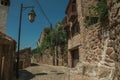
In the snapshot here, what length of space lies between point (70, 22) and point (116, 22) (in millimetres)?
15809

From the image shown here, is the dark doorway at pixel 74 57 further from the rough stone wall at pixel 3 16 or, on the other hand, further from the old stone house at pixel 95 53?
the rough stone wall at pixel 3 16

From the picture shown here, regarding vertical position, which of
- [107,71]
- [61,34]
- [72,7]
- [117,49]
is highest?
[72,7]

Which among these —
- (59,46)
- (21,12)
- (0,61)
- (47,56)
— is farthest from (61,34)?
(0,61)

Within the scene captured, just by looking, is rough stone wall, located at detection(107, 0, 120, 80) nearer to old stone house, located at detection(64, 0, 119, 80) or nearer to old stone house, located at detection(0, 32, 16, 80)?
Answer: old stone house, located at detection(64, 0, 119, 80)

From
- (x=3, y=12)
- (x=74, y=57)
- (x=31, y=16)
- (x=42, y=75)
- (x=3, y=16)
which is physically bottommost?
(x=42, y=75)

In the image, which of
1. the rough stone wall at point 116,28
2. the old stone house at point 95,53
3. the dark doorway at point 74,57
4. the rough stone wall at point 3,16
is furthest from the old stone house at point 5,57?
the rough stone wall at point 3,16

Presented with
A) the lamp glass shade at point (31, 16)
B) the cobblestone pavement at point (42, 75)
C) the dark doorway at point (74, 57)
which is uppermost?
the lamp glass shade at point (31, 16)

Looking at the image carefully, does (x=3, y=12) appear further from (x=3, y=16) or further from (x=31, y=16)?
(x=31, y=16)

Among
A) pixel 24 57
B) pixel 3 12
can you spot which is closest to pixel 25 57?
pixel 24 57

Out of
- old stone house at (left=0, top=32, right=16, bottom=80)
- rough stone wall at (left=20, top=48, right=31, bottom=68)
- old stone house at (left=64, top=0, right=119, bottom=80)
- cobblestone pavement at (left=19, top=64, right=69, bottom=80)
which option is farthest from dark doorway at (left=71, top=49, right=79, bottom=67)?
old stone house at (left=0, top=32, right=16, bottom=80)

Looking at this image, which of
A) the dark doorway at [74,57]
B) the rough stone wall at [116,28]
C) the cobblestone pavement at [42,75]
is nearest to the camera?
the rough stone wall at [116,28]

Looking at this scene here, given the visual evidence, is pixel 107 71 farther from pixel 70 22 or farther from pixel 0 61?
pixel 70 22

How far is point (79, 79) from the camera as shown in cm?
482

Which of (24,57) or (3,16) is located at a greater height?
(3,16)
